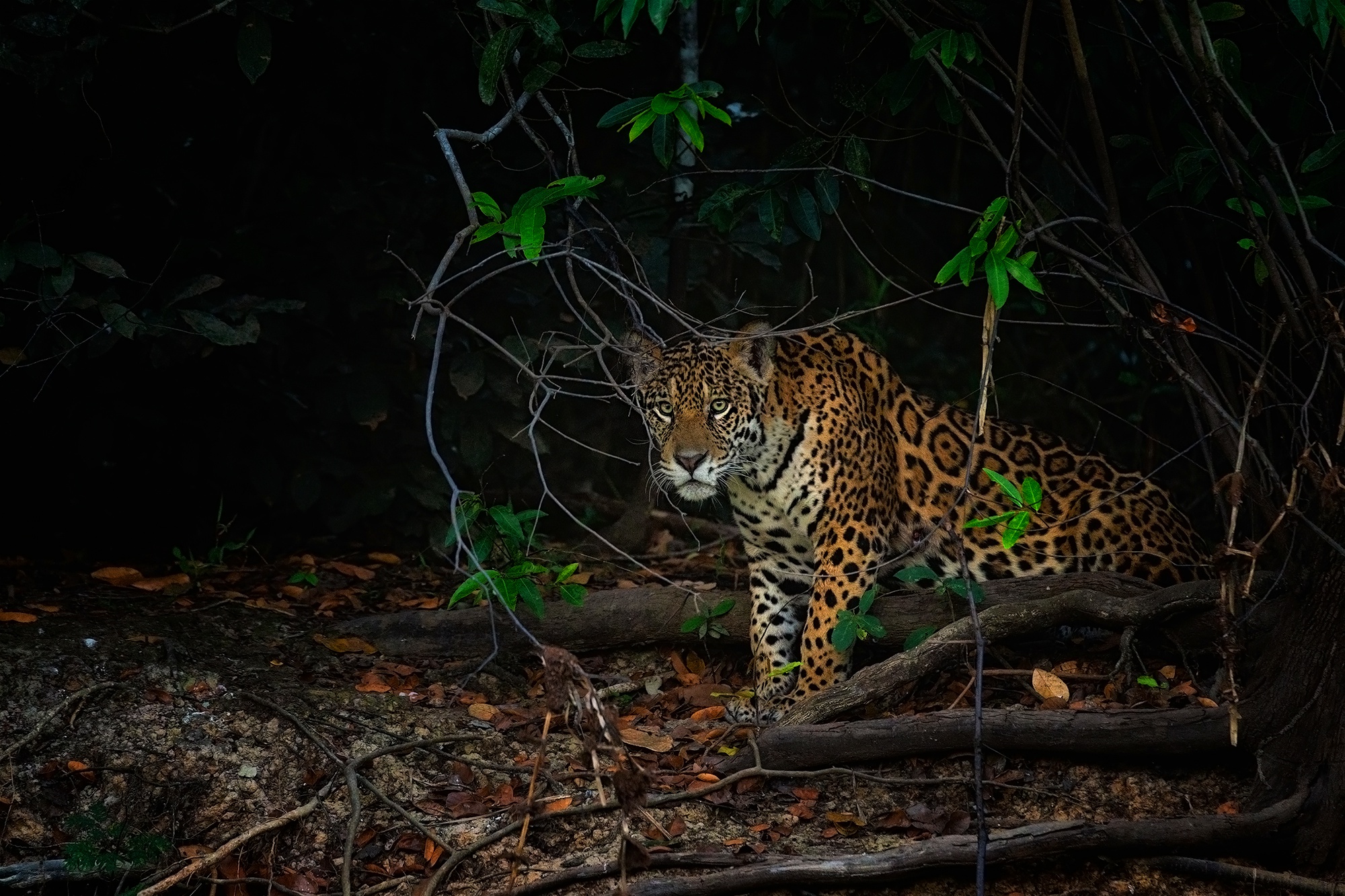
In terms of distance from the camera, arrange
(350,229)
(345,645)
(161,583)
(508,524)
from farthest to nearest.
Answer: (350,229), (161,583), (345,645), (508,524)

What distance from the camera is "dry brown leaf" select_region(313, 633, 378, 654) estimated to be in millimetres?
6500

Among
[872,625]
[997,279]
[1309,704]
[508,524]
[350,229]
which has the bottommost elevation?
[872,625]

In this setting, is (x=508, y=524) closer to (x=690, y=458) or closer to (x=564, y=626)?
(x=690, y=458)

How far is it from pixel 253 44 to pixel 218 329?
4.64ft

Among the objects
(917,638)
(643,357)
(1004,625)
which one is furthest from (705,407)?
(1004,625)

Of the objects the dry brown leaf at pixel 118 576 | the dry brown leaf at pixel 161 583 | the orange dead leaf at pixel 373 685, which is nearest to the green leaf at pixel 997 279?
the orange dead leaf at pixel 373 685

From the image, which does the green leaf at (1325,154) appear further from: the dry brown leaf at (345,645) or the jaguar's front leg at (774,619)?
the dry brown leaf at (345,645)

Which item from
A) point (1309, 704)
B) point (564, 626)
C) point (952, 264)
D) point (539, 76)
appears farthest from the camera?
point (564, 626)

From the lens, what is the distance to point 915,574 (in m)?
5.86

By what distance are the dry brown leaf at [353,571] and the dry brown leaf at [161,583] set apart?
851 millimetres

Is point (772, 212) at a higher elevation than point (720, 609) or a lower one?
higher

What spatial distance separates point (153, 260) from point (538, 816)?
13.2 ft

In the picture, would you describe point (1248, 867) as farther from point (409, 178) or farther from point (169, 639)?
point (409, 178)

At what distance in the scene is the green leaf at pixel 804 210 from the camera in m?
6.09
